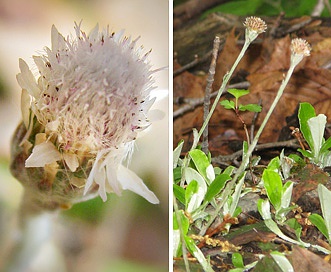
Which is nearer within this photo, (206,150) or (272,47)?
(206,150)

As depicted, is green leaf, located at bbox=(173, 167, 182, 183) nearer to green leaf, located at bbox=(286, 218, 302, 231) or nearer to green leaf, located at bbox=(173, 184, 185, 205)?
green leaf, located at bbox=(173, 184, 185, 205)

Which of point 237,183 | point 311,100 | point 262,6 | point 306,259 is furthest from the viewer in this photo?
point 262,6

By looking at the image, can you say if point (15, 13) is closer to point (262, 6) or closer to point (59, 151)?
point (59, 151)

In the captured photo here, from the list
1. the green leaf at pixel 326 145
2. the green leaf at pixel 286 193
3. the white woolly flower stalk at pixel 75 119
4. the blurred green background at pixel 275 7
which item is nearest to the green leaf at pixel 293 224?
the green leaf at pixel 286 193

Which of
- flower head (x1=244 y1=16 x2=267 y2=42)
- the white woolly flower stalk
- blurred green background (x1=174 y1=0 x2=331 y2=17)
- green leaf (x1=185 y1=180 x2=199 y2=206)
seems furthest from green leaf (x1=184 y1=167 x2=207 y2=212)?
blurred green background (x1=174 y1=0 x2=331 y2=17)

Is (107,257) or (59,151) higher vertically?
(59,151)

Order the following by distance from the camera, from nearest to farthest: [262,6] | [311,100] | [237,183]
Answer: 1. [237,183]
2. [311,100]
3. [262,6]

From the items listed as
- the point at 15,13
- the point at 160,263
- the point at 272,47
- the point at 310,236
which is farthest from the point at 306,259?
the point at 15,13
